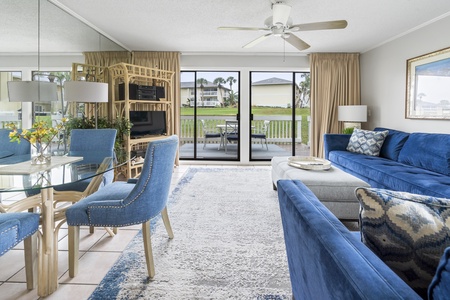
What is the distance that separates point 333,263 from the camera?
25.5 inches

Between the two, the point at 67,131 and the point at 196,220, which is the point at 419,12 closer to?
the point at 196,220

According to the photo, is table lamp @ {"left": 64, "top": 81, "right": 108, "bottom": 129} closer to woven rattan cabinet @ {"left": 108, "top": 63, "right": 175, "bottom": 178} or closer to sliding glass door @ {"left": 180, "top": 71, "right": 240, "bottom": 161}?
woven rattan cabinet @ {"left": 108, "top": 63, "right": 175, "bottom": 178}

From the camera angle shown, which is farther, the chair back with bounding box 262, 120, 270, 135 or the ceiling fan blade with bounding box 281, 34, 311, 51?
the chair back with bounding box 262, 120, 270, 135

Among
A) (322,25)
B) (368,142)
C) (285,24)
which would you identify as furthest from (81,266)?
(368,142)

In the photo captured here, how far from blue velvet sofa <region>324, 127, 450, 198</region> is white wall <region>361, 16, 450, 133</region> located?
0.49 m

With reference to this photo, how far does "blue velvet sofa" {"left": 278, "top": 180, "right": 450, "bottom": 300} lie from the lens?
1.74 ft

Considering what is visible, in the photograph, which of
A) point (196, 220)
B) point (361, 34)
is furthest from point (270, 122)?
point (196, 220)

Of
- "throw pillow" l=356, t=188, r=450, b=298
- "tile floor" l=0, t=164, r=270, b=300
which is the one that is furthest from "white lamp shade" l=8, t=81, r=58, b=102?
"throw pillow" l=356, t=188, r=450, b=298

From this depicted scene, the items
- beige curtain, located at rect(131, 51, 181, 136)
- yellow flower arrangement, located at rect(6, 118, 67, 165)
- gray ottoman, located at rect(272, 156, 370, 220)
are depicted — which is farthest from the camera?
beige curtain, located at rect(131, 51, 181, 136)

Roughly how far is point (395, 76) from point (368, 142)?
4.62 ft

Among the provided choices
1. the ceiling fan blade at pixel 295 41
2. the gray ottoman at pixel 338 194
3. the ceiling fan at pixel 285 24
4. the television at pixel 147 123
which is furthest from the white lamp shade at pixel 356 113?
the television at pixel 147 123

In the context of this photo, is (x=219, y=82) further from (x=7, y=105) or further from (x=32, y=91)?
(x=7, y=105)

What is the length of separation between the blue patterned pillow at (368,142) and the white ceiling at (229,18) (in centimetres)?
158

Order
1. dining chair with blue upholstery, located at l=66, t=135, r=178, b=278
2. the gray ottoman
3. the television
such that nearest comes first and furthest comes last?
dining chair with blue upholstery, located at l=66, t=135, r=178, b=278 → the gray ottoman → the television
